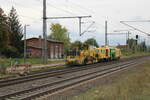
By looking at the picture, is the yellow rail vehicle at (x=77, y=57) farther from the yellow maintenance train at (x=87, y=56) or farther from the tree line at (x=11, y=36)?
the tree line at (x=11, y=36)

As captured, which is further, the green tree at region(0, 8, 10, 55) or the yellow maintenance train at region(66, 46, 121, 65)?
the green tree at region(0, 8, 10, 55)

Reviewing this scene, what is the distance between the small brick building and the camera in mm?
75188

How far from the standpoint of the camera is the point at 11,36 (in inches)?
2564

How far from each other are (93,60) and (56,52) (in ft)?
127

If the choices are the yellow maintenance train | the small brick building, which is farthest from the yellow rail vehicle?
the small brick building

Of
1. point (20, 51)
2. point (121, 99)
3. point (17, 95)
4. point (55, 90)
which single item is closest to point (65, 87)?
point (55, 90)

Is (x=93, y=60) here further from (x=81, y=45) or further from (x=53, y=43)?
(x=53, y=43)

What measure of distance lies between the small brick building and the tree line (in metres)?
3.82

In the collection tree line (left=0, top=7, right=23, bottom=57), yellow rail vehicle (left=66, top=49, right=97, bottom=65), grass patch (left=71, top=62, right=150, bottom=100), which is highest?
tree line (left=0, top=7, right=23, bottom=57)

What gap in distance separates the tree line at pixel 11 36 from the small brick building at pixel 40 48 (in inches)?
150

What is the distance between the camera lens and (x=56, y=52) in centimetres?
7969

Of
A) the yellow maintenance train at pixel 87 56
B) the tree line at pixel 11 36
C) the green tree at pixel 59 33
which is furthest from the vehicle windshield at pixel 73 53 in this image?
the green tree at pixel 59 33

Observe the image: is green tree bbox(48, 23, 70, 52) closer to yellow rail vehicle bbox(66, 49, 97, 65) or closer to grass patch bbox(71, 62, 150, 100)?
yellow rail vehicle bbox(66, 49, 97, 65)

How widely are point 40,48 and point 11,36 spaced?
40.1 ft
